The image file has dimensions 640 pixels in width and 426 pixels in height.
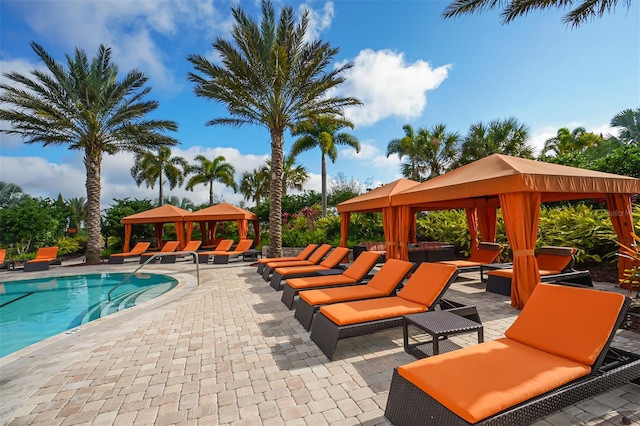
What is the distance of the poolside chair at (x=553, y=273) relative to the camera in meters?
6.16

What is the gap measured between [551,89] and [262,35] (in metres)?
10.1

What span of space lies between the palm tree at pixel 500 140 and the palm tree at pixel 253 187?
18515 mm

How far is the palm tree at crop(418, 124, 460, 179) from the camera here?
68.3 ft

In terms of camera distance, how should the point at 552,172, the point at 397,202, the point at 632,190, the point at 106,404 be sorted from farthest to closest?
the point at 397,202 → the point at 632,190 → the point at 552,172 → the point at 106,404

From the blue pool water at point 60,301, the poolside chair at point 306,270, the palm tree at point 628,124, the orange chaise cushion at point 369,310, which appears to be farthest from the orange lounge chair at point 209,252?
the palm tree at point 628,124

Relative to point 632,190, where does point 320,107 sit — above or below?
above

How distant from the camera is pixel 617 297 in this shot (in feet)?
8.43

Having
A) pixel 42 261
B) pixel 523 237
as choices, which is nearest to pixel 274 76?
pixel 523 237

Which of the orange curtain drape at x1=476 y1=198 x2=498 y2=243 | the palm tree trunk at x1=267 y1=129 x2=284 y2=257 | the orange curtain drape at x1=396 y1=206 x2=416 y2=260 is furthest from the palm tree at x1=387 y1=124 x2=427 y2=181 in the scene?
the orange curtain drape at x1=396 y1=206 x2=416 y2=260

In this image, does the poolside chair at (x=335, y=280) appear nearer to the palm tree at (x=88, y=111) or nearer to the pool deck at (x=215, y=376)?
the pool deck at (x=215, y=376)

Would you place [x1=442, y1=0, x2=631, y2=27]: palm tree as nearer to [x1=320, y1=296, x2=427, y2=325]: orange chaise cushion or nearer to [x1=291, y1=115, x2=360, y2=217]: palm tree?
[x1=320, y1=296, x2=427, y2=325]: orange chaise cushion

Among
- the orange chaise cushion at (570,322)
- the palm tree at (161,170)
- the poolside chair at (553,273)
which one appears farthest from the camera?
the palm tree at (161,170)

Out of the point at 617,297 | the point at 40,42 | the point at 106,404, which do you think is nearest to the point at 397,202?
the point at 617,297

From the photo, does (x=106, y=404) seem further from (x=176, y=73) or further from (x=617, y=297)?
(x=176, y=73)
